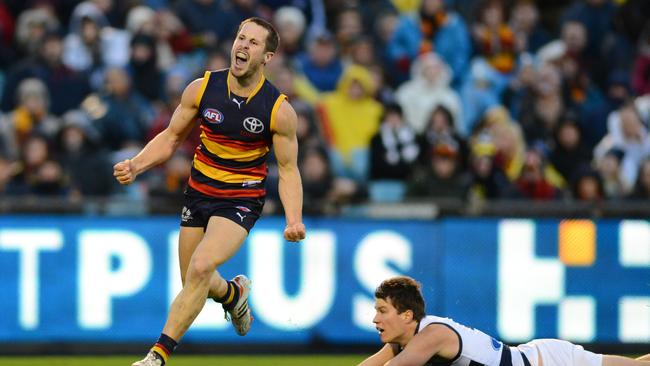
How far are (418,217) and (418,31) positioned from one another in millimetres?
3770

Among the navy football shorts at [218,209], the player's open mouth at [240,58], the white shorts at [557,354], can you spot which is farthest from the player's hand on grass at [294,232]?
the white shorts at [557,354]

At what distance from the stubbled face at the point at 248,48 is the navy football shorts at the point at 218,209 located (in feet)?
3.06

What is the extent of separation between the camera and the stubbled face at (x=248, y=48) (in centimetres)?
931

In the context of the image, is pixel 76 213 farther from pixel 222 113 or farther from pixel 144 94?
pixel 222 113

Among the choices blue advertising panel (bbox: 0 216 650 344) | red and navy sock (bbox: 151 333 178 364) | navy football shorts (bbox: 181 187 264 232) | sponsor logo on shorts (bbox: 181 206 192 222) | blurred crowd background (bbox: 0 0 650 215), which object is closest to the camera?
red and navy sock (bbox: 151 333 178 364)

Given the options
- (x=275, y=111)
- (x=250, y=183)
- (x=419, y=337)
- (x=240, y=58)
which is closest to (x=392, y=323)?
(x=419, y=337)

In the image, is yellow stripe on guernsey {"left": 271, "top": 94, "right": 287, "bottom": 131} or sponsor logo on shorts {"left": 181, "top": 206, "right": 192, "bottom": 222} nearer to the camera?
yellow stripe on guernsey {"left": 271, "top": 94, "right": 287, "bottom": 131}

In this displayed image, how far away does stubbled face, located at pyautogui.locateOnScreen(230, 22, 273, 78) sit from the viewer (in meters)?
9.31

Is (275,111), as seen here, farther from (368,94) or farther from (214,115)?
(368,94)

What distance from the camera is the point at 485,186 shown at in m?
15.2

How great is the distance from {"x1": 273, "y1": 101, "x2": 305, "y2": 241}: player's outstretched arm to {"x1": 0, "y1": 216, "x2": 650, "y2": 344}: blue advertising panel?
461cm

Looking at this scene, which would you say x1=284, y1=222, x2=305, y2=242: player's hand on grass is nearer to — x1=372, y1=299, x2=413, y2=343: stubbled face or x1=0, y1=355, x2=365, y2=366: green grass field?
x1=372, y1=299, x2=413, y2=343: stubbled face

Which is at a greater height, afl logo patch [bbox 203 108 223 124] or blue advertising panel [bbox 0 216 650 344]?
afl logo patch [bbox 203 108 223 124]

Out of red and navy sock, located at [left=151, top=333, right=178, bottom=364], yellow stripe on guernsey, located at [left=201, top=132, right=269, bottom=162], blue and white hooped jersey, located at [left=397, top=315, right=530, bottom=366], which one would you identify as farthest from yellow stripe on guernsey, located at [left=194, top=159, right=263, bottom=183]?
blue and white hooped jersey, located at [left=397, top=315, right=530, bottom=366]
